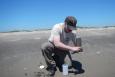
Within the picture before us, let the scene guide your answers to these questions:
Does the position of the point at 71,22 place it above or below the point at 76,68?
above

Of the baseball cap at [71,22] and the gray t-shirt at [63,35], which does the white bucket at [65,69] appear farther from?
the baseball cap at [71,22]

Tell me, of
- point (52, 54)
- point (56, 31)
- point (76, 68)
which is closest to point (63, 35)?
point (56, 31)

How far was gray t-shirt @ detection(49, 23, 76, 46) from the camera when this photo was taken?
23.6 ft

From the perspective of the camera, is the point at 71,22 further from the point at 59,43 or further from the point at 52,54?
the point at 52,54

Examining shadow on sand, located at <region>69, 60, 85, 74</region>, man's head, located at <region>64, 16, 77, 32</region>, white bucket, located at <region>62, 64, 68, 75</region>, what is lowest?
shadow on sand, located at <region>69, 60, 85, 74</region>

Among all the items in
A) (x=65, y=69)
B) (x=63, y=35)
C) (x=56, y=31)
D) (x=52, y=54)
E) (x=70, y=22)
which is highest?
(x=70, y=22)

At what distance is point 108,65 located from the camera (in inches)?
317

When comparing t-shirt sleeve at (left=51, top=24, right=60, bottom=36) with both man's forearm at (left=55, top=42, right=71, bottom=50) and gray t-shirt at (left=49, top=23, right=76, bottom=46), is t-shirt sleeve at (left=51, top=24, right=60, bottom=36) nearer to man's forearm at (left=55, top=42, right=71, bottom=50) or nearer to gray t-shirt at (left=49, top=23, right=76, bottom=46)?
gray t-shirt at (left=49, top=23, right=76, bottom=46)

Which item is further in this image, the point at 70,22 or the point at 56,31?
the point at 56,31

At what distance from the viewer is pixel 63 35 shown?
7359 mm

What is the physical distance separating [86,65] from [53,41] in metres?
1.56

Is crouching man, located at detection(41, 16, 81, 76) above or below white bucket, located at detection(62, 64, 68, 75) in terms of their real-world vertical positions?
above

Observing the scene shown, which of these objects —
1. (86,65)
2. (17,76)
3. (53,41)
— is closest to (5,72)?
(17,76)

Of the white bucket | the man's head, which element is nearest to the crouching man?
the man's head
